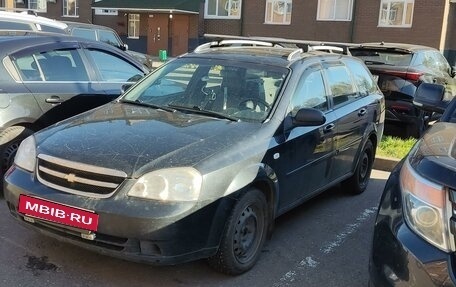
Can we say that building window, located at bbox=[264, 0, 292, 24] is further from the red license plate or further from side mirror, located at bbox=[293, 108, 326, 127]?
the red license plate

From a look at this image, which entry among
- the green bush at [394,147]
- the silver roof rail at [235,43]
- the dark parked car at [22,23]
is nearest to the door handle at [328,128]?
the silver roof rail at [235,43]

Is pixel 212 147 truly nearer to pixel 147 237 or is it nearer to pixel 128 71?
pixel 147 237

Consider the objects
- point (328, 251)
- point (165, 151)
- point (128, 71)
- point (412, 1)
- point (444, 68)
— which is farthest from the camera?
point (412, 1)

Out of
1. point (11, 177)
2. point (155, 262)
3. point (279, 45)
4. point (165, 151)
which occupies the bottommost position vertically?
point (155, 262)

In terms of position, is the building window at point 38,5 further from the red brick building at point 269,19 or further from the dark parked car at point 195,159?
the dark parked car at point 195,159

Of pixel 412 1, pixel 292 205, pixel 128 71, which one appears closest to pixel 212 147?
pixel 292 205

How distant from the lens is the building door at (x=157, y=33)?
3002cm

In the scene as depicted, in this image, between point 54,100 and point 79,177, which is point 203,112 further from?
point 54,100

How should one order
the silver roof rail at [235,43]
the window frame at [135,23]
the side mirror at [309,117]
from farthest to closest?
the window frame at [135,23], the silver roof rail at [235,43], the side mirror at [309,117]

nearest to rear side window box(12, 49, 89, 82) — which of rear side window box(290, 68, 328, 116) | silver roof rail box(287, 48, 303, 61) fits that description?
silver roof rail box(287, 48, 303, 61)

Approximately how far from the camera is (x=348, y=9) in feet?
81.1

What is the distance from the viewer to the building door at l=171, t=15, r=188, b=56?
2936 cm

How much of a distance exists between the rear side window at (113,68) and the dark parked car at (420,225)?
412 cm

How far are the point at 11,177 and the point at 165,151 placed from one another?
3.78ft
